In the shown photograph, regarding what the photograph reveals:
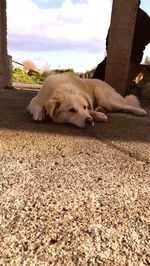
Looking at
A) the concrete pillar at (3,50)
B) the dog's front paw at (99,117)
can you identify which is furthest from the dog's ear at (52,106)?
the concrete pillar at (3,50)

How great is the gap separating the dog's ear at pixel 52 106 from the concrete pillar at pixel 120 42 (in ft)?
9.11

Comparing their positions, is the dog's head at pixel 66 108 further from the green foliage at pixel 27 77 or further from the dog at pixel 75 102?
the green foliage at pixel 27 77

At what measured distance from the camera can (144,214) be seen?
150cm

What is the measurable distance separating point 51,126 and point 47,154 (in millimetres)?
1148

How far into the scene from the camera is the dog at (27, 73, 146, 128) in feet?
12.1

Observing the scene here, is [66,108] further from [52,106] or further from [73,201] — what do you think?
[73,201]

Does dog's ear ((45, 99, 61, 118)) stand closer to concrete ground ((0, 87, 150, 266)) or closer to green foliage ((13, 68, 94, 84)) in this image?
concrete ground ((0, 87, 150, 266))

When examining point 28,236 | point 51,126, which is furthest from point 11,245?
point 51,126

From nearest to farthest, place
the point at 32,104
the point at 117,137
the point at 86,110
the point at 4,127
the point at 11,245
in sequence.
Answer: the point at 11,245, the point at 117,137, the point at 4,127, the point at 86,110, the point at 32,104

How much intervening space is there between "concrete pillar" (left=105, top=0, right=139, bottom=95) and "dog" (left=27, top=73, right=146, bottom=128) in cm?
144

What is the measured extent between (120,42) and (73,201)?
4931 millimetres

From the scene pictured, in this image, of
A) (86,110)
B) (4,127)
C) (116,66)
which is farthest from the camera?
(116,66)

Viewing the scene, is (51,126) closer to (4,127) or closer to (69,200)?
(4,127)

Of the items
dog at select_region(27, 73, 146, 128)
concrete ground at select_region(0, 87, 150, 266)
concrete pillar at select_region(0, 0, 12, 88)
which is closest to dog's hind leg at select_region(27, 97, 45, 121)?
dog at select_region(27, 73, 146, 128)
